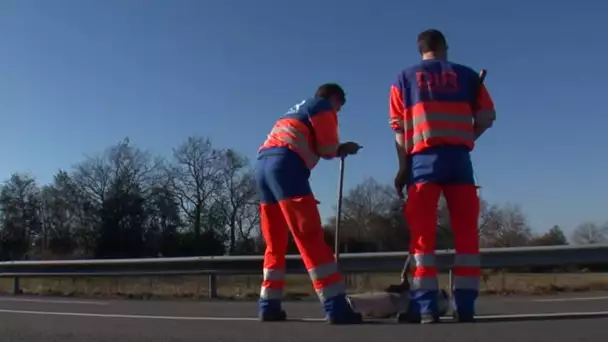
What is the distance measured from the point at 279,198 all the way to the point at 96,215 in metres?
45.9

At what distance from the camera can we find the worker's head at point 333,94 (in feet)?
14.9

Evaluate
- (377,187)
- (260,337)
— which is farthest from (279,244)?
(377,187)

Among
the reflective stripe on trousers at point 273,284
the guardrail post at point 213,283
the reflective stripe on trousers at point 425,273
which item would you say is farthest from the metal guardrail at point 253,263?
the reflective stripe on trousers at point 425,273

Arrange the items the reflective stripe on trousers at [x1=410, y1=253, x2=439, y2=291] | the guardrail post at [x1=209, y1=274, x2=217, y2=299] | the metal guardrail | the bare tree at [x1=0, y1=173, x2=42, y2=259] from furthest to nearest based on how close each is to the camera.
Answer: the bare tree at [x1=0, y1=173, x2=42, y2=259] < the guardrail post at [x1=209, y1=274, x2=217, y2=299] < the metal guardrail < the reflective stripe on trousers at [x1=410, y1=253, x2=439, y2=291]

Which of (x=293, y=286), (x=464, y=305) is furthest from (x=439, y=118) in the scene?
(x=293, y=286)

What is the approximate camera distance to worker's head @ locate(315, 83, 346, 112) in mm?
4555

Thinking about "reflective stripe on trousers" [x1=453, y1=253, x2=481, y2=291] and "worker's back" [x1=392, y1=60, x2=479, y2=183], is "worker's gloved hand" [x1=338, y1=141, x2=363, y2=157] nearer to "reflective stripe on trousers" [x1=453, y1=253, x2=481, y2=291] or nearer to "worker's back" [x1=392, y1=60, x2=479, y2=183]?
"worker's back" [x1=392, y1=60, x2=479, y2=183]

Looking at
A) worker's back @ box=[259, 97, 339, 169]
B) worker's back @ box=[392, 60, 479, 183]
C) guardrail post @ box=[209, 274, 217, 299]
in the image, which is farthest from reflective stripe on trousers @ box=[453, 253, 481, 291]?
guardrail post @ box=[209, 274, 217, 299]

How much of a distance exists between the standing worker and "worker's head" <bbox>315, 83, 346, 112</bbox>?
535 mm

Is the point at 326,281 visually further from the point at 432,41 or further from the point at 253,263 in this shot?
the point at 253,263

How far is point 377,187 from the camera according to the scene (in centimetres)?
4300

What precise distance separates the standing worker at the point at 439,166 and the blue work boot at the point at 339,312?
314 mm

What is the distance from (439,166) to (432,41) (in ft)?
3.01

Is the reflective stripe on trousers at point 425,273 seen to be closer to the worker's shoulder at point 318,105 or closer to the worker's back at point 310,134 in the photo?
the worker's back at point 310,134
